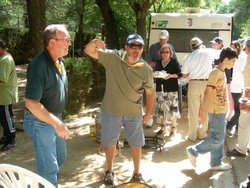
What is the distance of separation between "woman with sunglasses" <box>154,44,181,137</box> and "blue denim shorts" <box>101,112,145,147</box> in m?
2.00

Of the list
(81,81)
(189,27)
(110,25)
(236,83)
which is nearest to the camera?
(236,83)

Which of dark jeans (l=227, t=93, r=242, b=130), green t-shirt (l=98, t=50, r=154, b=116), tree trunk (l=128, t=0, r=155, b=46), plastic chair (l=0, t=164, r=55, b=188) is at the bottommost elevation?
dark jeans (l=227, t=93, r=242, b=130)

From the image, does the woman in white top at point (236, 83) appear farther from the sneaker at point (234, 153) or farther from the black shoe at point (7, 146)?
the black shoe at point (7, 146)

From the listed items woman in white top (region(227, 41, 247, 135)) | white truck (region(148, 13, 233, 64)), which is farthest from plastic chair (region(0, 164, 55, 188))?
white truck (region(148, 13, 233, 64))

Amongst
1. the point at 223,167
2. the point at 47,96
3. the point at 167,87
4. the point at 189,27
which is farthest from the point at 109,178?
the point at 189,27

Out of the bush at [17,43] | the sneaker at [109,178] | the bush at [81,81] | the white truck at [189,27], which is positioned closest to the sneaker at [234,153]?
the sneaker at [109,178]

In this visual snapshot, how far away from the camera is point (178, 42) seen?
445 inches

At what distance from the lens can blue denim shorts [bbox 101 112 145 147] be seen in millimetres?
4773

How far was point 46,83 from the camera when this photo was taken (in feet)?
11.7

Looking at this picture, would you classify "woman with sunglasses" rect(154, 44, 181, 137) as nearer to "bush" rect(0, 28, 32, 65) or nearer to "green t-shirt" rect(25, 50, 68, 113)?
"green t-shirt" rect(25, 50, 68, 113)

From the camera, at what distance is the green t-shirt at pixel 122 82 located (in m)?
4.59

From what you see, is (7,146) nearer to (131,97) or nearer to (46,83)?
(131,97)

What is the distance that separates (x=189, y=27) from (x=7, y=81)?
6.33 meters

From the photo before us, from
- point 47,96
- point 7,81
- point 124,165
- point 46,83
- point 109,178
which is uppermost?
point 46,83
